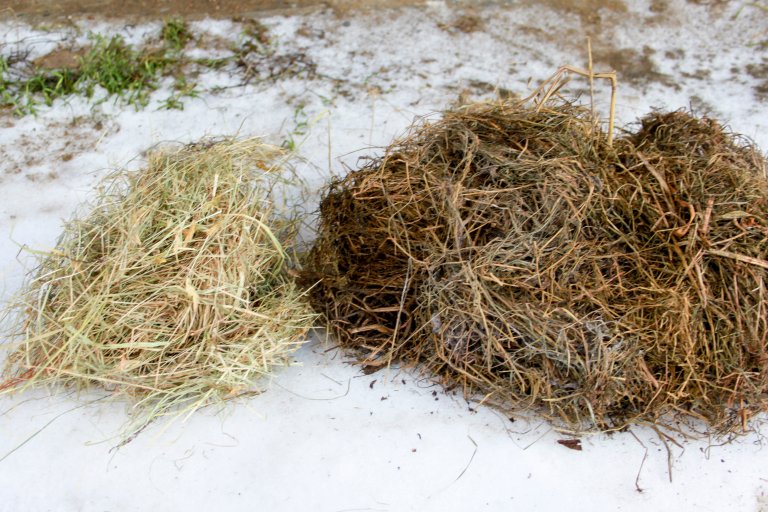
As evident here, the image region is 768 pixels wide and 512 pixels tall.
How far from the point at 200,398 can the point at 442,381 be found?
0.84 metres

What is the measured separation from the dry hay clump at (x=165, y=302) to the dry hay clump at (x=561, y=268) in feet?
0.78

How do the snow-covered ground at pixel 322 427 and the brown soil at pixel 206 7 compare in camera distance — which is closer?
the snow-covered ground at pixel 322 427

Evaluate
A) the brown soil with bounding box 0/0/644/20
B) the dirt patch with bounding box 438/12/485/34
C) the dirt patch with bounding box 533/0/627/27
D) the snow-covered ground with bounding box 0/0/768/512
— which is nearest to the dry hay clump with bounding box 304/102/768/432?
the snow-covered ground with bounding box 0/0/768/512

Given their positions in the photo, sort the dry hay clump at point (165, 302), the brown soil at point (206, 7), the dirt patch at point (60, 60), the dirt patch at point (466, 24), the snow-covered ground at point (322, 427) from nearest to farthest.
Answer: the snow-covered ground at point (322, 427), the dry hay clump at point (165, 302), the dirt patch at point (60, 60), the dirt patch at point (466, 24), the brown soil at point (206, 7)

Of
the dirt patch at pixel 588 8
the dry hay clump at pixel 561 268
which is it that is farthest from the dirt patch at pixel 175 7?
the dry hay clump at pixel 561 268

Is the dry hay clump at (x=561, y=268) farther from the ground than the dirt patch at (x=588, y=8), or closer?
closer

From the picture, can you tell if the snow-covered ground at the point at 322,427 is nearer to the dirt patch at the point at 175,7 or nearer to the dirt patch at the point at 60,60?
the dirt patch at the point at 60,60

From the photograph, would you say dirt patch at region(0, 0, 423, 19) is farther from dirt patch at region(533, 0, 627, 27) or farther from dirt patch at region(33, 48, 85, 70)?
dirt patch at region(533, 0, 627, 27)

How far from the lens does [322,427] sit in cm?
243

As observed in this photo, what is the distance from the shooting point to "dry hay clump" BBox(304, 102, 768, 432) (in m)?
2.33

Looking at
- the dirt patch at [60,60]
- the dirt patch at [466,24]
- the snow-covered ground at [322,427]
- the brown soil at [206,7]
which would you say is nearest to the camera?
the snow-covered ground at [322,427]

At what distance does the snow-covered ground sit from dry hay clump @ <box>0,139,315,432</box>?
0.40 feet

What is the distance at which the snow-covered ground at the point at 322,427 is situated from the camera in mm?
2254

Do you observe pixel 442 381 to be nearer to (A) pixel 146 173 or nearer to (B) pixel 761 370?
(B) pixel 761 370
